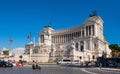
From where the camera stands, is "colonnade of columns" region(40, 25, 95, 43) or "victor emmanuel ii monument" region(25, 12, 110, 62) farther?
"colonnade of columns" region(40, 25, 95, 43)

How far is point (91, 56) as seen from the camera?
116000mm

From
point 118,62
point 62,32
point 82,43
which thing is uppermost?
point 62,32

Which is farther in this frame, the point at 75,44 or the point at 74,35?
the point at 74,35

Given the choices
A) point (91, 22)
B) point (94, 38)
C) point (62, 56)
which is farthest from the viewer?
point (91, 22)

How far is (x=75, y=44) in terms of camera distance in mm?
135500

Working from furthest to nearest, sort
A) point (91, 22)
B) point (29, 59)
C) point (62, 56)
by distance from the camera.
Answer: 1. point (91, 22)
2. point (29, 59)
3. point (62, 56)

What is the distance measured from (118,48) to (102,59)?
70505mm

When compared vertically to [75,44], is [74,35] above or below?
above

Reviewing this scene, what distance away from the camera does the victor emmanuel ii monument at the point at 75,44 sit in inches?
4371

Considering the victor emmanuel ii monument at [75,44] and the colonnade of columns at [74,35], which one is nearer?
the victor emmanuel ii monument at [75,44]

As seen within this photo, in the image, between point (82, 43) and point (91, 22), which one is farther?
point (91, 22)

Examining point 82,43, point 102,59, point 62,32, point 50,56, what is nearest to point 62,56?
point 50,56

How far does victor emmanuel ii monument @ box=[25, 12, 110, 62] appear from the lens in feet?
364

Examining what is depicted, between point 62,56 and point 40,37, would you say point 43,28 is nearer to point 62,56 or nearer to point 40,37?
point 40,37
